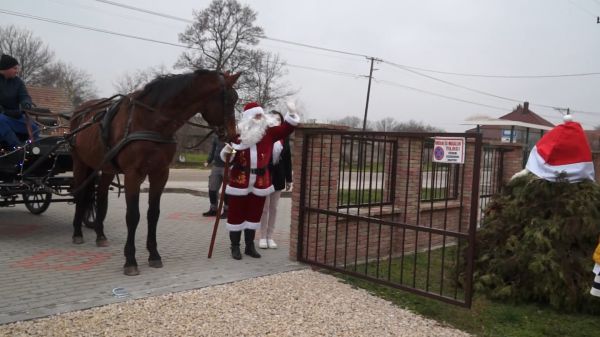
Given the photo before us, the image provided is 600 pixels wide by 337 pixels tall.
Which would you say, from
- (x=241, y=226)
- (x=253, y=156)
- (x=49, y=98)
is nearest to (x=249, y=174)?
(x=253, y=156)

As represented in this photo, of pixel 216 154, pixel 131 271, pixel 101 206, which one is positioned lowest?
pixel 131 271

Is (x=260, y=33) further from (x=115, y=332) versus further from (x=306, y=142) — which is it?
(x=115, y=332)

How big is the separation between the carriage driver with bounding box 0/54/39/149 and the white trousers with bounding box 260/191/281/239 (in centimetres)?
332

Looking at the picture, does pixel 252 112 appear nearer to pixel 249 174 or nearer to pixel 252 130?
pixel 252 130

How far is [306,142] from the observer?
601 centimetres

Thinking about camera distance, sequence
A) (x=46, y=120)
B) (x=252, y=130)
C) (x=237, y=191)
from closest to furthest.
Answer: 1. (x=252, y=130)
2. (x=237, y=191)
3. (x=46, y=120)

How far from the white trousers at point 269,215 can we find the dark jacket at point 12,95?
3.48 metres

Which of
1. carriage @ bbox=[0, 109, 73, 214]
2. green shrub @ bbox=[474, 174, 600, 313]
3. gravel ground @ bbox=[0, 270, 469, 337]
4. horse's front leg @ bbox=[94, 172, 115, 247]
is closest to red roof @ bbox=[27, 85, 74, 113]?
carriage @ bbox=[0, 109, 73, 214]

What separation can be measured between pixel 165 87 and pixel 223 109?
0.70 m

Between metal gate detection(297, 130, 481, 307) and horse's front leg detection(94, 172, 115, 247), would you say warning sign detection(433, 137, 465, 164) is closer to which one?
metal gate detection(297, 130, 481, 307)

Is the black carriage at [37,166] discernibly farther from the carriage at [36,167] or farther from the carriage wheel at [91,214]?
the carriage wheel at [91,214]

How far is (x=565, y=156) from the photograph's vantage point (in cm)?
538

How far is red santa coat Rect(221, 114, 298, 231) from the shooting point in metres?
5.92

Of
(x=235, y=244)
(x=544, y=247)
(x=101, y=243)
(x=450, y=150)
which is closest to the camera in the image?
(x=450, y=150)
